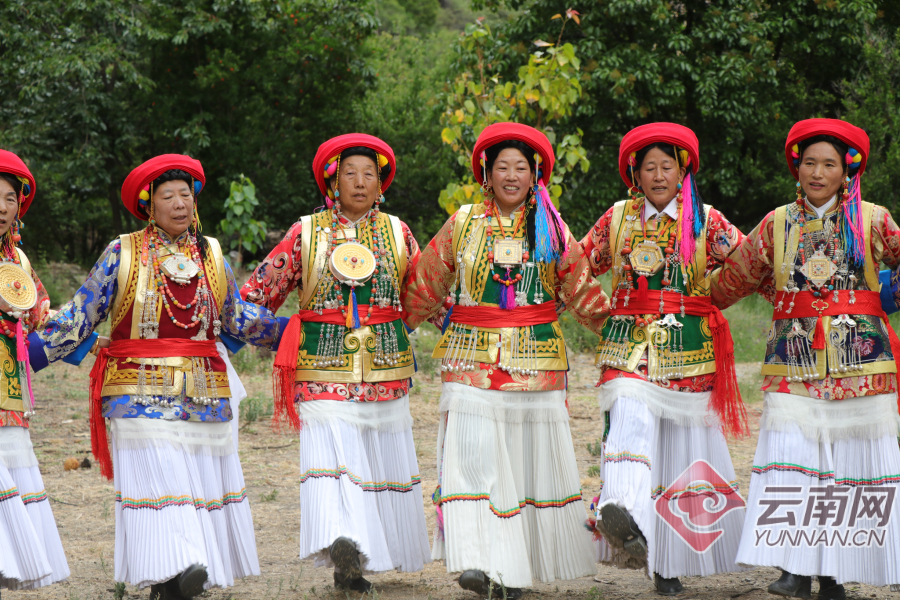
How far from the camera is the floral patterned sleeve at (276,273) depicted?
482 centimetres

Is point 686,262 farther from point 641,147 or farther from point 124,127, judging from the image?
point 124,127

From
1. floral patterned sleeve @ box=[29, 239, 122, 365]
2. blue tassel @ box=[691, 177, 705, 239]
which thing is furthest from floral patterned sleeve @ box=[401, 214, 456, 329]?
floral patterned sleeve @ box=[29, 239, 122, 365]

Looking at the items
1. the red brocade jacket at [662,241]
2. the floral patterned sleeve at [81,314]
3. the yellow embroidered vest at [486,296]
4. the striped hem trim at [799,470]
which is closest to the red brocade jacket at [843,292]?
the red brocade jacket at [662,241]

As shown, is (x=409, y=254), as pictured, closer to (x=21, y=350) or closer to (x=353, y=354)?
(x=353, y=354)

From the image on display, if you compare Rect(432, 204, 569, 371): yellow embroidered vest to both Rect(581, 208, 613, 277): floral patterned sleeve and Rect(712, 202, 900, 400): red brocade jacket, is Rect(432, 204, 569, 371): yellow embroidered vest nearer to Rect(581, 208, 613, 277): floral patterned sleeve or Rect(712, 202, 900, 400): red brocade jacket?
Rect(581, 208, 613, 277): floral patterned sleeve

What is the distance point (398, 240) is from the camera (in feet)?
16.4

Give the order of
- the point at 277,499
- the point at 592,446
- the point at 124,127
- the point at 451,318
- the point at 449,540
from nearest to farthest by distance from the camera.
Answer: the point at 449,540
the point at 451,318
the point at 277,499
the point at 592,446
the point at 124,127

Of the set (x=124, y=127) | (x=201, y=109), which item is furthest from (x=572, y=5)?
(x=124, y=127)

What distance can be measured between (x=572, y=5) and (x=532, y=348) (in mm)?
11392

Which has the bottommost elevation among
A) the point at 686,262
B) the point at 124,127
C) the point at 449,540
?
the point at 449,540

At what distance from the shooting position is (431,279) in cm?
488

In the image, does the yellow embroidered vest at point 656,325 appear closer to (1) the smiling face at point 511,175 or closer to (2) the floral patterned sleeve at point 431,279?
(1) the smiling face at point 511,175
